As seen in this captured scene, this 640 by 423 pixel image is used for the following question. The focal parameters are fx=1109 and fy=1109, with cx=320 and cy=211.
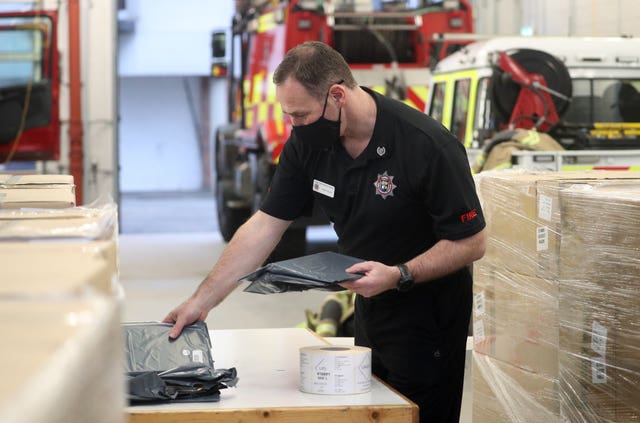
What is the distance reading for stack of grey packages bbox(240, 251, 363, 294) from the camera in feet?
10.1

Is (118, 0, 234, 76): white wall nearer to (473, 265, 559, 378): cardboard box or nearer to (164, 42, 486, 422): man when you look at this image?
(473, 265, 559, 378): cardboard box

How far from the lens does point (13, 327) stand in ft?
3.08

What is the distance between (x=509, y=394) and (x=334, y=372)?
5.06 ft

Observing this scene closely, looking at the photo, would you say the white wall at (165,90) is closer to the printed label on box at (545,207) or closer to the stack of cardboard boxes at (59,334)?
the printed label on box at (545,207)

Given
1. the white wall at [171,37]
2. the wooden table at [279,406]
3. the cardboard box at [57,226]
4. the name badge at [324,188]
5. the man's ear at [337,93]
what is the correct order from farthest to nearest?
the white wall at [171,37]
the name badge at [324,188]
the man's ear at [337,93]
the wooden table at [279,406]
the cardboard box at [57,226]

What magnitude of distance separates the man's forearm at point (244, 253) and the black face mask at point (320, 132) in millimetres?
338

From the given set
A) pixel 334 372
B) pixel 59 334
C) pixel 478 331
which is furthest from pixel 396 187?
pixel 59 334

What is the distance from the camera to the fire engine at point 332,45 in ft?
35.4

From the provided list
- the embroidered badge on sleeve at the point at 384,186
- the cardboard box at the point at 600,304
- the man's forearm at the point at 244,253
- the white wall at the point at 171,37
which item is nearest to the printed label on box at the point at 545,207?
the cardboard box at the point at 600,304

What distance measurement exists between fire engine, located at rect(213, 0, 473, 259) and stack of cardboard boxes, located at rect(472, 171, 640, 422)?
6.01 m

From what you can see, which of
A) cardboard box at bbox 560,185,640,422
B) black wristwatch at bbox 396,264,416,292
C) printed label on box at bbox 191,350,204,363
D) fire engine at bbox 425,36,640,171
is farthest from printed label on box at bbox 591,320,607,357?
fire engine at bbox 425,36,640,171

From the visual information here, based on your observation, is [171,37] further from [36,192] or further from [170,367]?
[170,367]

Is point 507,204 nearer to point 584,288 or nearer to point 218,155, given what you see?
point 584,288

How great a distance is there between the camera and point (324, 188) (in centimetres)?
367
